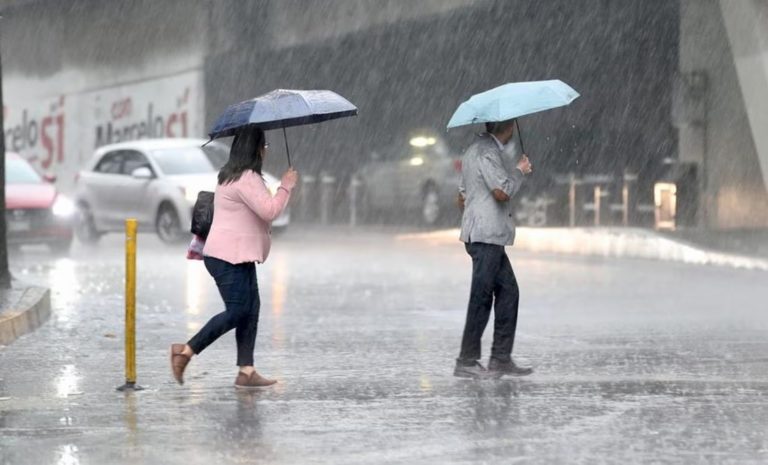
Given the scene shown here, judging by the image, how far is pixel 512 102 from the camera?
9883 millimetres

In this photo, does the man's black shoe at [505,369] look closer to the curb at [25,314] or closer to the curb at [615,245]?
the curb at [25,314]

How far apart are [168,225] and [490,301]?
15.9m

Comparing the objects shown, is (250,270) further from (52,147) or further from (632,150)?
(52,147)

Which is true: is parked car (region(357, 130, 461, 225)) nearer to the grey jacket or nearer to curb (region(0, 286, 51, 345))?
curb (region(0, 286, 51, 345))

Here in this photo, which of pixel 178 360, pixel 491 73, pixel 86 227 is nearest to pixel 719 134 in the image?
pixel 491 73

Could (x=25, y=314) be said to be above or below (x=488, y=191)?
below

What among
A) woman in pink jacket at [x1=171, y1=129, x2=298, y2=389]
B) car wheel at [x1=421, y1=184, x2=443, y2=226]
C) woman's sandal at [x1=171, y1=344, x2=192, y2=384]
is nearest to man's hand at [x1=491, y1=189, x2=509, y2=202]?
woman in pink jacket at [x1=171, y1=129, x2=298, y2=389]

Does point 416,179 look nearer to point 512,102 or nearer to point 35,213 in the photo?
point 35,213

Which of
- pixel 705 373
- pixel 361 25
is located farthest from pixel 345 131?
pixel 705 373

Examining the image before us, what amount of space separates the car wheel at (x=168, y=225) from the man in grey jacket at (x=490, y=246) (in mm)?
15502

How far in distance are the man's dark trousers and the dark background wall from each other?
63.3ft

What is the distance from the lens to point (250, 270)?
9445 mm

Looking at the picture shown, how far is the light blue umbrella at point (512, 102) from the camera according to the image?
32.2ft

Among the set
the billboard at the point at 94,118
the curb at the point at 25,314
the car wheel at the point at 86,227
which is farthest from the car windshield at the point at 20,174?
the billboard at the point at 94,118
